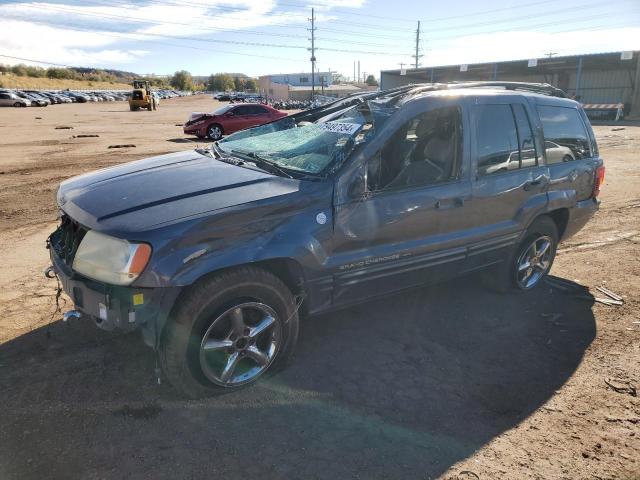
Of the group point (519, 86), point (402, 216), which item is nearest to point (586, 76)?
point (519, 86)

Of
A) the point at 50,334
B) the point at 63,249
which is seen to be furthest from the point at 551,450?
the point at 50,334

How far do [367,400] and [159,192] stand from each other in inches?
73.4

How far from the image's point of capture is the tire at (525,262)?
14.8 feet

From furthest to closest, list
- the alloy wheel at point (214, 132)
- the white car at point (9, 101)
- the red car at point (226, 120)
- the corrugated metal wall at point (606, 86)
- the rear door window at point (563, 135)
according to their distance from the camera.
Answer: the white car at point (9, 101), the corrugated metal wall at point (606, 86), the alloy wheel at point (214, 132), the red car at point (226, 120), the rear door window at point (563, 135)

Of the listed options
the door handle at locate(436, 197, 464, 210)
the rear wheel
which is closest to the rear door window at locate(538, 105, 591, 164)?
the door handle at locate(436, 197, 464, 210)

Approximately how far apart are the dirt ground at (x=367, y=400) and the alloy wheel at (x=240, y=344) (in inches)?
6.3

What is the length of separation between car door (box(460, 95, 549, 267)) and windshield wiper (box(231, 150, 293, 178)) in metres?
1.54

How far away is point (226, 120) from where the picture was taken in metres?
18.8

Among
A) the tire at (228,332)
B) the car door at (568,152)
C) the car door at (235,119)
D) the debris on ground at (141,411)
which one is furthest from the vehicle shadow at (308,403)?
the car door at (235,119)

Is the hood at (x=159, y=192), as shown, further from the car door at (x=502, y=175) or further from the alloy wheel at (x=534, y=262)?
the alloy wheel at (x=534, y=262)

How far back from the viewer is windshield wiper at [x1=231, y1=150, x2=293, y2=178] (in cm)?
330

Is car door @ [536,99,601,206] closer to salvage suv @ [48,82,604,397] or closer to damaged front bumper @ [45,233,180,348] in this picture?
salvage suv @ [48,82,604,397]

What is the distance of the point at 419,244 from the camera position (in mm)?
3566

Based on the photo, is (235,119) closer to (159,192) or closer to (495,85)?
(495,85)
